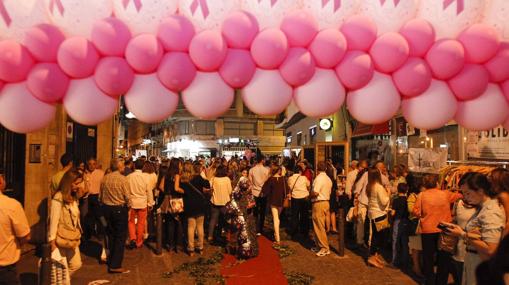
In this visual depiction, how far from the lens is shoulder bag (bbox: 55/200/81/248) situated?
17.0 feet

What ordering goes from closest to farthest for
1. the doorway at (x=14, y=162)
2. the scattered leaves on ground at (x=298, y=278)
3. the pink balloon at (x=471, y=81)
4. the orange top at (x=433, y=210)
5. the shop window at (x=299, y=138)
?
the pink balloon at (x=471, y=81) < the orange top at (x=433, y=210) < the scattered leaves on ground at (x=298, y=278) < the doorway at (x=14, y=162) < the shop window at (x=299, y=138)

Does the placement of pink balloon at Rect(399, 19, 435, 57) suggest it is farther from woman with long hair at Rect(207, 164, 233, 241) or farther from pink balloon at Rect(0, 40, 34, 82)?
woman with long hair at Rect(207, 164, 233, 241)

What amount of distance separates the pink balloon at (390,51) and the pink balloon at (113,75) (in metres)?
1.97

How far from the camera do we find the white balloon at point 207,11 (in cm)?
327

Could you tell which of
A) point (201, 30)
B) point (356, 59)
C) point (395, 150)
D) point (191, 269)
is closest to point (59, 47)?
point (201, 30)

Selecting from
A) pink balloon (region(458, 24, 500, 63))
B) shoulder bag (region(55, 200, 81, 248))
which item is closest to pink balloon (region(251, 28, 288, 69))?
pink balloon (region(458, 24, 500, 63))

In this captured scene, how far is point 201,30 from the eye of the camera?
330 cm

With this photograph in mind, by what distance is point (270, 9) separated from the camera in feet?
10.9

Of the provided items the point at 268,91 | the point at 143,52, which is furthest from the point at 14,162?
the point at 268,91

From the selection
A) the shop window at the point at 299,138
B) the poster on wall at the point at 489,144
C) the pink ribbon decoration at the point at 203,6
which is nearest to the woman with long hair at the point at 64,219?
the pink ribbon decoration at the point at 203,6

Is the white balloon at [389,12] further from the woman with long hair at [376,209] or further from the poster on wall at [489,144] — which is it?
the poster on wall at [489,144]

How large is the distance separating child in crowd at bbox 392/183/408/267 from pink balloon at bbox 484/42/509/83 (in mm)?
4119

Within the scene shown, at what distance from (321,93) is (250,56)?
66 cm

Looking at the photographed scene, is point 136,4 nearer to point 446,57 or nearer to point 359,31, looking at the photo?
point 359,31
